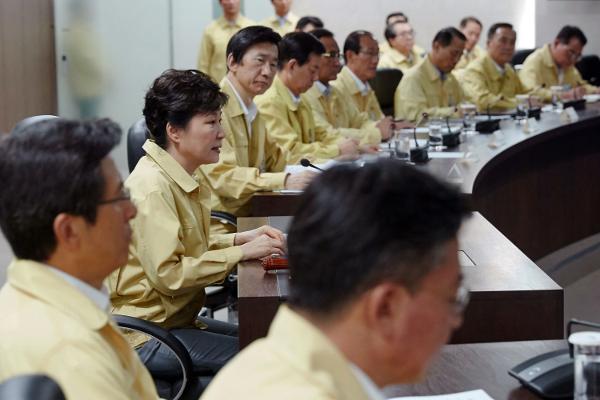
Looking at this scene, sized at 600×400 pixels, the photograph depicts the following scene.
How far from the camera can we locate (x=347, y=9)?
434 inches

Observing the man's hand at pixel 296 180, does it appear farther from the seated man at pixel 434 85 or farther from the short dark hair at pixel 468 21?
the short dark hair at pixel 468 21

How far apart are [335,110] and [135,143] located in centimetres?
248

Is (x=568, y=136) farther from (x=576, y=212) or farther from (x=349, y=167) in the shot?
(x=349, y=167)

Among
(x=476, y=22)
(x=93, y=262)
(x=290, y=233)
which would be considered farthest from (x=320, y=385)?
(x=476, y=22)

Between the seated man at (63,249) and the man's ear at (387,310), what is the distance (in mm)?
436

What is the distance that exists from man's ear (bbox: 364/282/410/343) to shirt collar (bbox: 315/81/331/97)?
14.5 ft

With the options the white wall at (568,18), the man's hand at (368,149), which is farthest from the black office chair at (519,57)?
the man's hand at (368,149)

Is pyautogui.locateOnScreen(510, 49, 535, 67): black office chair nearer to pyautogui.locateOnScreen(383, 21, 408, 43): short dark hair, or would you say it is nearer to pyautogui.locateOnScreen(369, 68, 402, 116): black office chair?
pyautogui.locateOnScreen(383, 21, 408, 43): short dark hair

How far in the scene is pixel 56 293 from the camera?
1396 mm

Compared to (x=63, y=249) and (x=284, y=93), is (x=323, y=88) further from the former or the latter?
(x=63, y=249)

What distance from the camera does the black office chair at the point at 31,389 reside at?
40.8 inches

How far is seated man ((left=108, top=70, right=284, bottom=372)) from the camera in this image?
262cm

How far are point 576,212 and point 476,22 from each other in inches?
183

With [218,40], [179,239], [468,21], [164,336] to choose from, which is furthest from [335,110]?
[468,21]
